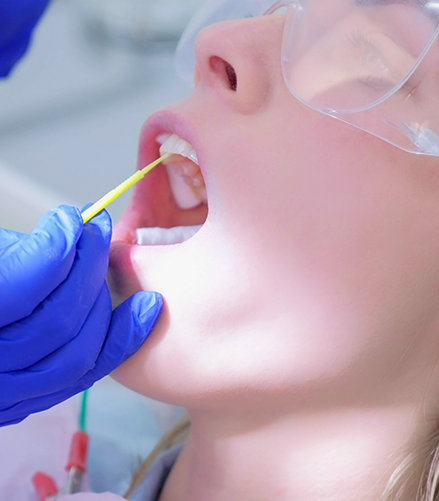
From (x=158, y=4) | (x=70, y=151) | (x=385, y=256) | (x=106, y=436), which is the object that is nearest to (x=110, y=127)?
(x=70, y=151)

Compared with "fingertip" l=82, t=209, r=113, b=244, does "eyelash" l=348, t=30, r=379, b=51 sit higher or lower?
higher

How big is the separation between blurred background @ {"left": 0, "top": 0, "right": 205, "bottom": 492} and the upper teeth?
1.24 m

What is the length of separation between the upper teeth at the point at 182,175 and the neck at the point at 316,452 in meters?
0.43

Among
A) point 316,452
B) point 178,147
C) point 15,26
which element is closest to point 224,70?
point 178,147

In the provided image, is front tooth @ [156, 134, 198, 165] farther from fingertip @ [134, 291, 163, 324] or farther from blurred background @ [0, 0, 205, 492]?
blurred background @ [0, 0, 205, 492]

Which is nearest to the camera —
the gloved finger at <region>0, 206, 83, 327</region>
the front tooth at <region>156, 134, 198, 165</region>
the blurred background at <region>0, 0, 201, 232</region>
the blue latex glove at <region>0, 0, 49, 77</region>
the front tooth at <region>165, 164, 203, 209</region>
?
the gloved finger at <region>0, 206, 83, 327</region>

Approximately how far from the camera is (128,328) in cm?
90

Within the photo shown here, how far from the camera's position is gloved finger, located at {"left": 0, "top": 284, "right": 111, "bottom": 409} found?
839mm

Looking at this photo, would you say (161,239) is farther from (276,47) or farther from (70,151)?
(70,151)

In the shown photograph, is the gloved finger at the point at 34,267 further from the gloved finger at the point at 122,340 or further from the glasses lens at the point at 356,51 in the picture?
the glasses lens at the point at 356,51

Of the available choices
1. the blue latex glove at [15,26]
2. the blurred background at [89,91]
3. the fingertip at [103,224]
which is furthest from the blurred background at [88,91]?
the fingertip at [103,224]

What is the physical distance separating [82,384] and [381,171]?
21.5 inches

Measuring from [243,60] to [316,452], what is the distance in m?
0.62

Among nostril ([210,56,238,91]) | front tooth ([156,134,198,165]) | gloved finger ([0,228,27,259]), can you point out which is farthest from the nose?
gloved finger ([0,228,27,259])
